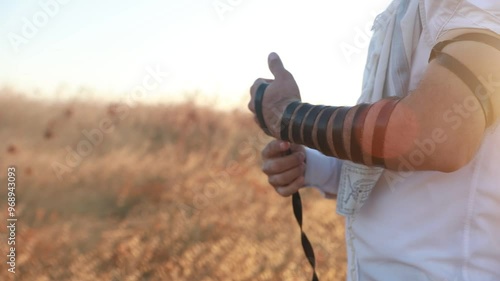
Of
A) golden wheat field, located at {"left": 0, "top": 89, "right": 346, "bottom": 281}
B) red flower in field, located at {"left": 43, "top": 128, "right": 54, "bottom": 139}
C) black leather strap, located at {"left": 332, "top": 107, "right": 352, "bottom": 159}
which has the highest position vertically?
black leather strap, located at {"left": 332, "top": 107, "right": 352, "bottom": 159}

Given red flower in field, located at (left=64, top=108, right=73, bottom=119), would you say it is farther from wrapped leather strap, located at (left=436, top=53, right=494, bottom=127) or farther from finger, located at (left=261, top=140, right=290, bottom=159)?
wrapped leather strap, located at (left=436, top=53, right=494, bottom=127)

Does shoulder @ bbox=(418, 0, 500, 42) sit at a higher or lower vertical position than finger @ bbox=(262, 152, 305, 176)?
higher

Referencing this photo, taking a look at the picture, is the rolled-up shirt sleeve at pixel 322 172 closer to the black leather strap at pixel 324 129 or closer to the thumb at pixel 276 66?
the thumb at pixel 276 66

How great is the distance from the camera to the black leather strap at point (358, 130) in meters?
1.34

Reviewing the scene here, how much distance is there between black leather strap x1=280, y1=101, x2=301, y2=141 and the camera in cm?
152

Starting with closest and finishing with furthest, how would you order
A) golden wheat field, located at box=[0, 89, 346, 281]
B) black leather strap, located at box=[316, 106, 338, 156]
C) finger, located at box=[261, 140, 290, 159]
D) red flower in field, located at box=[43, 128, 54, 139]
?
black leather strap, located at box=[316, 106, 338, 156] < finger, located at box=[261, 140, 290, 159] < golden wheat field, located at box=[0, 89, 346, 281] < red flower in field, located at box=[43, 128, 54, 139]

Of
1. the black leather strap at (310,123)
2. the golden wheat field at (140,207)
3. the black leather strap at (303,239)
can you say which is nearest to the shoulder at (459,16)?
the black leather strap at (310,123)

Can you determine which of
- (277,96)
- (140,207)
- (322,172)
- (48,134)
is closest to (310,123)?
(277,96)

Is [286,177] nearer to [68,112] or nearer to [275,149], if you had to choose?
[275,149]

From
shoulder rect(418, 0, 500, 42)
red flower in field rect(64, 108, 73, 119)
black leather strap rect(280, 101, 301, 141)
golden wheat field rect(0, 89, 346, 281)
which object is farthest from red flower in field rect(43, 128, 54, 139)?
shoulder rect(418, 0, 500, 42)

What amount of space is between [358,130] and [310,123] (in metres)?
0.14

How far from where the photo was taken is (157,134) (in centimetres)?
1093

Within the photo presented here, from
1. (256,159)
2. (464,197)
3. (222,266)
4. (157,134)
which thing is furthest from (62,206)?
(464,197)

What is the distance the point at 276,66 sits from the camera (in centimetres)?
169
